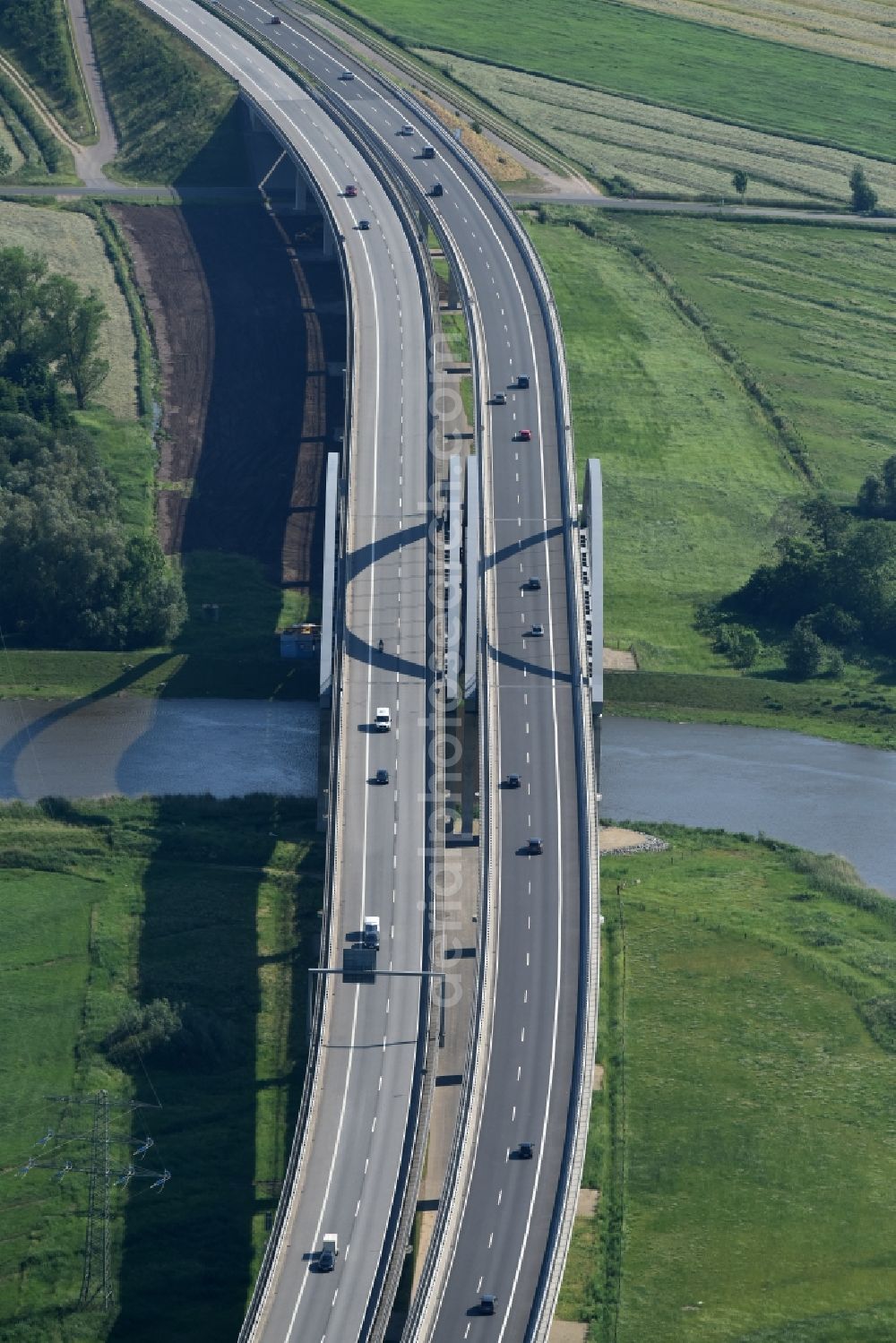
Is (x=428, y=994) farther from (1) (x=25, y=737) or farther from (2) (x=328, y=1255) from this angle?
(1) (x=25, y=737)

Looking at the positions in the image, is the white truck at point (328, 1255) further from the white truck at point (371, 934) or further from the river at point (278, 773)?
the river at point (278, 773)

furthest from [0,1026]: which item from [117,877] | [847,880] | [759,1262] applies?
[847,880]

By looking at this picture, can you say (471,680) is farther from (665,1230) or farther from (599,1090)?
(665,1230)

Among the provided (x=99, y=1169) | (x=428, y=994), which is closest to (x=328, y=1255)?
(x=99, y=1169)

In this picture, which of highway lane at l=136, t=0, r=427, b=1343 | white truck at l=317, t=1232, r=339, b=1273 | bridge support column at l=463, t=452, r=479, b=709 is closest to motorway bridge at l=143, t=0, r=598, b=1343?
highway lane at l=136, t=0, r=427, b=1343

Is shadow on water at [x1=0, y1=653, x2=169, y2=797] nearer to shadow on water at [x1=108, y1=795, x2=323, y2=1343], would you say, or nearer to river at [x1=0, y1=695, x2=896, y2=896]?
river at [x1=0, y1=695, x2=896, y2=896]

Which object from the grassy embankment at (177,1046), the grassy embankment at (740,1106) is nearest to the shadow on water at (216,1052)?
the grassy embankment at (177,1046)
